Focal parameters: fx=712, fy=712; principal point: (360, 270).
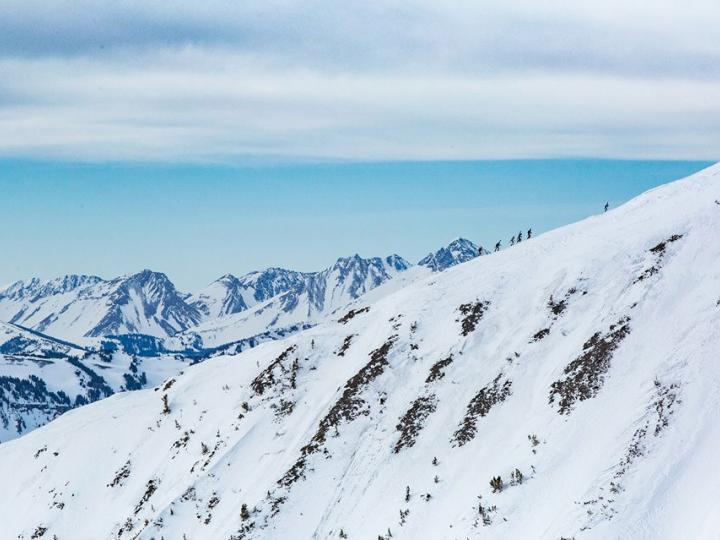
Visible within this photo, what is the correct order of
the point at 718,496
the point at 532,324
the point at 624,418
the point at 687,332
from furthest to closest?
the point at 532,324 < the point at 687,332 < the point at 624,418 < the point at 718,496

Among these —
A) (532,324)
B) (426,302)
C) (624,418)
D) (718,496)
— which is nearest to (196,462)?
(426,302)

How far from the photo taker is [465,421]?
128ft

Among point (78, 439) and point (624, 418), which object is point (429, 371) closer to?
point (624, 418)

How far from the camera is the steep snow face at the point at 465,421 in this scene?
94.7 ft

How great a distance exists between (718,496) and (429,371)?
2223 cm

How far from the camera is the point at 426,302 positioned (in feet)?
175

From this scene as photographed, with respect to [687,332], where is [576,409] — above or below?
below

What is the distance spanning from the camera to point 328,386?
4956 cm

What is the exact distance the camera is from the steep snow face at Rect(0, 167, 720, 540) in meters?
28.9

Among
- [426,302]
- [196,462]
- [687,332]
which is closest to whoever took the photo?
[687,332]

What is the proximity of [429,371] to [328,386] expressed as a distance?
8127 mm

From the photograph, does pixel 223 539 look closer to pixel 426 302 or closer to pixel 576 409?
pixel 576 409

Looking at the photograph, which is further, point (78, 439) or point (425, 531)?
point (78, 439)

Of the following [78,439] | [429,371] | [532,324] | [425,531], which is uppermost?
[532,324]
